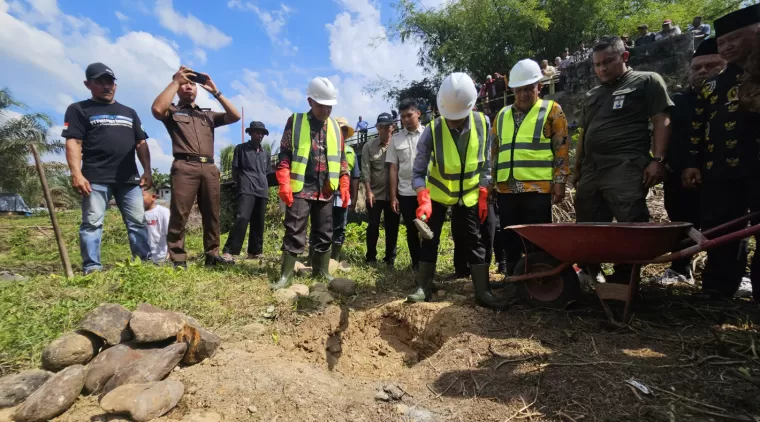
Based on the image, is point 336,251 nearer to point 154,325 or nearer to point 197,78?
point 197,78

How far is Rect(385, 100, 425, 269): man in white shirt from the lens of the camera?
424 cm

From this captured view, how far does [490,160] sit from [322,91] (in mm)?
1623

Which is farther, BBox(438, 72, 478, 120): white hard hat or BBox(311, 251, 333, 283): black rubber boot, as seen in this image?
BBox(311, 251, 333, 283): black rubber boot

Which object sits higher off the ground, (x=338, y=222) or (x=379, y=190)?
(x=379, y=190)

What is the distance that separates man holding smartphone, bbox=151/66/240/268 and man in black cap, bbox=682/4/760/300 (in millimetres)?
4059

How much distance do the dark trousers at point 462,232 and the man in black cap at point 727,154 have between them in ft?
5.03

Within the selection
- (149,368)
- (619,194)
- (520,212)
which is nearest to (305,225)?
(149,368)

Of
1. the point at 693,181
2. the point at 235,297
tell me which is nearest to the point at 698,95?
the point at 693,181

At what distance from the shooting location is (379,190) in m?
4.80

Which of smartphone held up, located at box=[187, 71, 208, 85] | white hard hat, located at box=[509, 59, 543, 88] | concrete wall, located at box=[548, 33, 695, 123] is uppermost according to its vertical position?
concrete wall, located at box=[548, 33, 695, 123]

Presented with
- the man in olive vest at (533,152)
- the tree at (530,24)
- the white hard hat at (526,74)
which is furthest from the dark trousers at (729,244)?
the tree at (530,24)

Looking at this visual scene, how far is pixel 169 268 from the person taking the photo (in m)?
3.59

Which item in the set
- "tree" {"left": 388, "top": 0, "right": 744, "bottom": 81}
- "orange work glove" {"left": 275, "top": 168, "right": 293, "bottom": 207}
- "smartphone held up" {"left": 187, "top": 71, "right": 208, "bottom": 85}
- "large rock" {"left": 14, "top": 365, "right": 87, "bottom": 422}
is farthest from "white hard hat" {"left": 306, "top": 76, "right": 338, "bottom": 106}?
"tree" {"left": 388, "top": 0, "right": 744, "bottom": 81}

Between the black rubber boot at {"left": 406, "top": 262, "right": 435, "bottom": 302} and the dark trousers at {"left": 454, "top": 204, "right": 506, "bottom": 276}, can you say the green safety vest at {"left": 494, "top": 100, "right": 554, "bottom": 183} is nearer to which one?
the dark trousers at {"left": 454, "top": 204, "right": 506, "bottom": 276}
